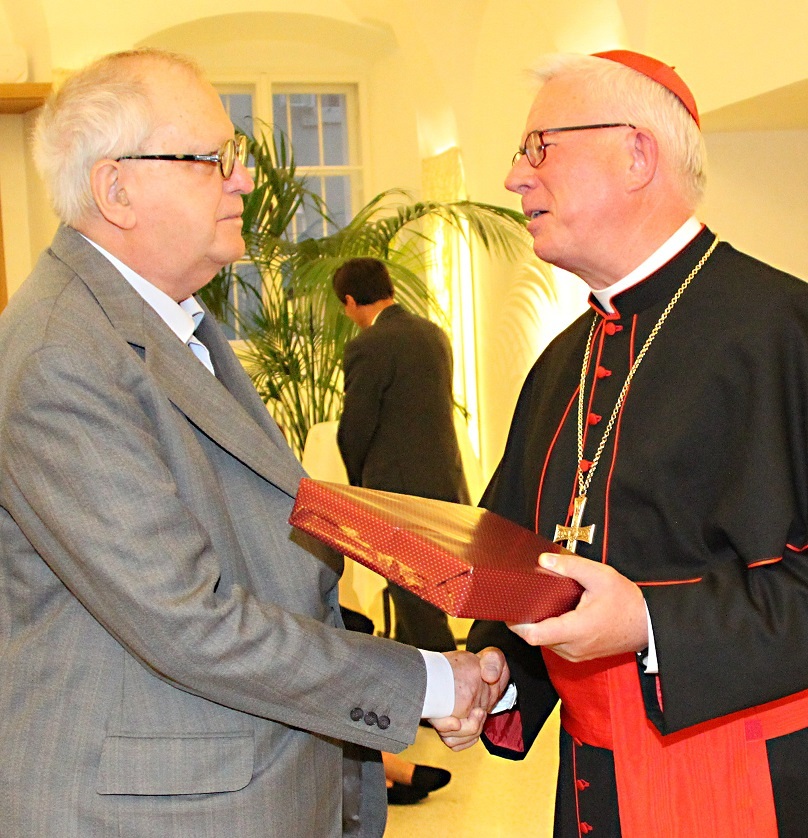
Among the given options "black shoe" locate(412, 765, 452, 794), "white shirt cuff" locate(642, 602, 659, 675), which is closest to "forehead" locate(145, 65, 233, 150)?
"white shirt cuff" locate(642, 602, 659, 675)

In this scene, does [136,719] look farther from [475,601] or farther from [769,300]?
[769,300]

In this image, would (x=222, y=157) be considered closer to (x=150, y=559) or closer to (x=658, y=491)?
(x=150, y=559)

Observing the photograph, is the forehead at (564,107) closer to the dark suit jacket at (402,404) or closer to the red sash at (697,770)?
the red sash at (697,770)

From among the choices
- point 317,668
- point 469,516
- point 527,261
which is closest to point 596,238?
point 469,516

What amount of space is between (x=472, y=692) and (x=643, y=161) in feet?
3.26

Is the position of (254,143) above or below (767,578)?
above

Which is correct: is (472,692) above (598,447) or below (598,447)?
below

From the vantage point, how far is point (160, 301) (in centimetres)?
184

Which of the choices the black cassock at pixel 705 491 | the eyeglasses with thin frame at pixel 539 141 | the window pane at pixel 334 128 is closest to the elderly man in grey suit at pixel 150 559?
the black cassock at pixel 705 491

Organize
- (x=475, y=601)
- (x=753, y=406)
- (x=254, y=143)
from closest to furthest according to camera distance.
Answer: (x=475, y=601) → (x=753, y=406) → (x=254, y=143)

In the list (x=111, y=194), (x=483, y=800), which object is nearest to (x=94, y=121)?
(x=111, y=194)

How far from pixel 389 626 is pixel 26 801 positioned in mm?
4698

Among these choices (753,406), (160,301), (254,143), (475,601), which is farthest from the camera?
(254,143)

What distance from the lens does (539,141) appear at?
1.97m
